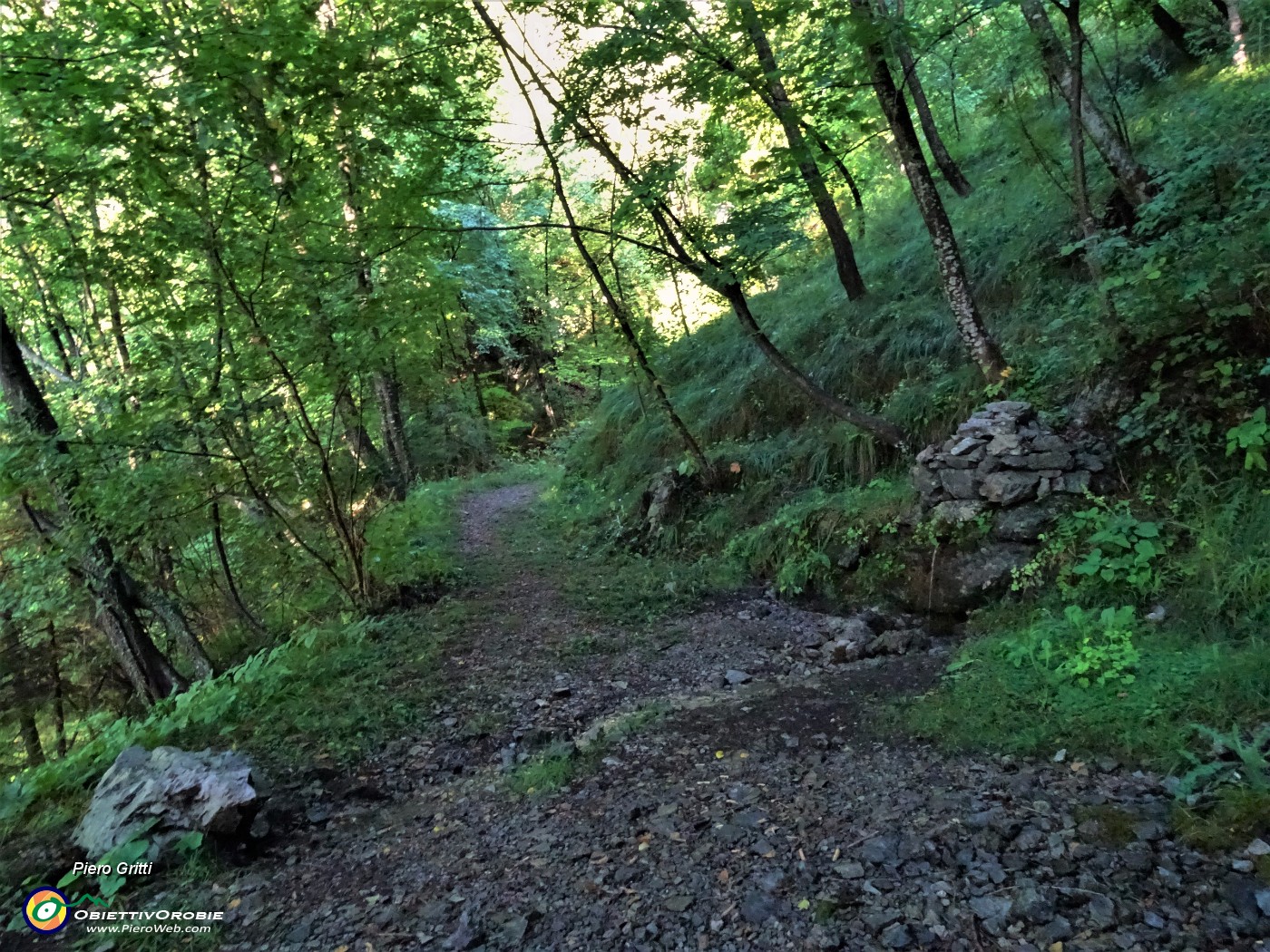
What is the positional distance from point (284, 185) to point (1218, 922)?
23.9ft

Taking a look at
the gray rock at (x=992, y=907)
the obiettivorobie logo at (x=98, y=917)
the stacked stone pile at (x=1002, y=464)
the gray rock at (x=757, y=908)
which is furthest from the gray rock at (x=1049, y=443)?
the obiettivorobie logo at (x=98, y=917)

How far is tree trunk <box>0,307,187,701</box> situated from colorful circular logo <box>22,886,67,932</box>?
339cm

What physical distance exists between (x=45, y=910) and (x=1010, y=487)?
21.7ft

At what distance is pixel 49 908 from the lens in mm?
3244

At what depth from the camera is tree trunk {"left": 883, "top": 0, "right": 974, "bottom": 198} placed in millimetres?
6266

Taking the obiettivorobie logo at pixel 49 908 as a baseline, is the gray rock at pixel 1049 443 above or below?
below

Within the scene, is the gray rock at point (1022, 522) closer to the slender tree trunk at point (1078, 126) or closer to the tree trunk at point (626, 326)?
the slender tree trunk at point (1078, 126)

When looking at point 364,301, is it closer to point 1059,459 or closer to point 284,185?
point 284,185

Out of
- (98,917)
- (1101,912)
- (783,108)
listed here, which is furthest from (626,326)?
(1101,912)

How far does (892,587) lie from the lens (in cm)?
619

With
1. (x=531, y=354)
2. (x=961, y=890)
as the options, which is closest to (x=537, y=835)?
(x=961, y=890)

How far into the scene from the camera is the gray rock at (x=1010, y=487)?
5574mm

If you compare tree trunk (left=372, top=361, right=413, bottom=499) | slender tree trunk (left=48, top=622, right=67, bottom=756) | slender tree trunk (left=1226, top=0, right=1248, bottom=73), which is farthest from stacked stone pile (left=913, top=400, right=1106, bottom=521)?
slender tree trunk (left=48, top=622, right=67, bottom=756)

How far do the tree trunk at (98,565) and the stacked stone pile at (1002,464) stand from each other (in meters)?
7.22
